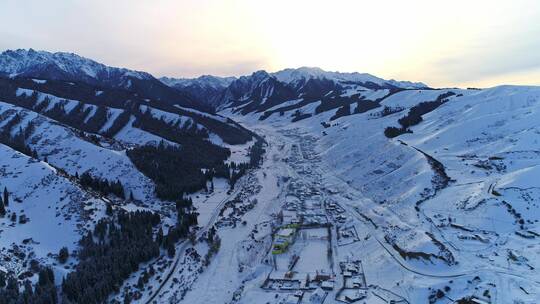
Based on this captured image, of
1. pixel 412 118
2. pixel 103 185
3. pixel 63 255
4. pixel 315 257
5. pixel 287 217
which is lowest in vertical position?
pixel 315 257

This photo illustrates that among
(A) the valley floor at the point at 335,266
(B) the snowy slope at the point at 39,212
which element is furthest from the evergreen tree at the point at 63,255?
(A) the valley floor at the point at 335,266

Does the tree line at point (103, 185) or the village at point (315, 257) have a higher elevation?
the tree line at point (103, 185)

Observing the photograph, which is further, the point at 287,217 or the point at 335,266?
the point at 287,217

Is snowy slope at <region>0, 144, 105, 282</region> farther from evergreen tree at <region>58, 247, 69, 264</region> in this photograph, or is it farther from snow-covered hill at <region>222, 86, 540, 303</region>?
snow-covered hill at <region>222, 86, 540, 303</region>

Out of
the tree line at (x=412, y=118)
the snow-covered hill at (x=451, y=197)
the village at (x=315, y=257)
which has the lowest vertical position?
the village at (x=315, y=257)

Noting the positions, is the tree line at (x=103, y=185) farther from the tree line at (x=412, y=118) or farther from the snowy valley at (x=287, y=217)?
the tree line at (x=412, y=118)

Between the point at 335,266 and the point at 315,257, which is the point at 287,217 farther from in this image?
the point at 335,266

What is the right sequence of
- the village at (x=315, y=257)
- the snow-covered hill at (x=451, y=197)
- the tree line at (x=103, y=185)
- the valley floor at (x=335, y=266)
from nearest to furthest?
the valley floor at (x=335, y=266) < the snow-covered hill at (x=451, y=197) < the village at (x=315, y=257) < the tree line at (x=103, y=185)

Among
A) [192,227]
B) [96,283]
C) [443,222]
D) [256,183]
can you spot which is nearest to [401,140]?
[256,183]

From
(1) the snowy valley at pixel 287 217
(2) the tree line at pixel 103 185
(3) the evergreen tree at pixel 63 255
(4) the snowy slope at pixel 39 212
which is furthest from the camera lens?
(2) the tree line at pixel 103 185

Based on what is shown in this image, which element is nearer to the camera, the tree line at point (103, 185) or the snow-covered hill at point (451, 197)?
the snow-covered hill at point (451, 197)

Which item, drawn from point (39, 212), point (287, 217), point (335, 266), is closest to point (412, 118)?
point (287, 217)

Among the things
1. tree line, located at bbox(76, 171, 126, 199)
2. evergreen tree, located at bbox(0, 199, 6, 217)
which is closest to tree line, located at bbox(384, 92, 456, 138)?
tree line, located at bbox(76, 171, 126, 199)
